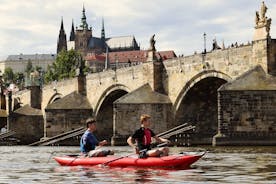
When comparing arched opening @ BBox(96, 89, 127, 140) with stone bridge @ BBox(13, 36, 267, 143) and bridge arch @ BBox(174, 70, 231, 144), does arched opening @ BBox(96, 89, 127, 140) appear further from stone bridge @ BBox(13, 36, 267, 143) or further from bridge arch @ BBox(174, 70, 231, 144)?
bridge arch @ BBox(174, 70, 231, 144)

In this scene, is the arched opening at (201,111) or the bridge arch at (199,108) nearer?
the bridge arch at (199,108)

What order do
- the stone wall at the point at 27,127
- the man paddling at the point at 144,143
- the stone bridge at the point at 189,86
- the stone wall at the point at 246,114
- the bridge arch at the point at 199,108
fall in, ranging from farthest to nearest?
the stone wall at the point at 27,127, the bridge arch at the point at 199,108, the stone bridge at the point at 189,86, the stone wall at the point at 246,114, the man paddling at the point at 144,143

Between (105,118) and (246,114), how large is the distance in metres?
30.4

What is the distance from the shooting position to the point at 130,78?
57.1m

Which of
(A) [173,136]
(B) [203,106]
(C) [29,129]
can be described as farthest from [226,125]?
(C) [29,129]

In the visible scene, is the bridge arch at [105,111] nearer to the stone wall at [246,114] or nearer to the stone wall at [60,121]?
the stone wall at [60,121]

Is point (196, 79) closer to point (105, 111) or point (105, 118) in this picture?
point (105, 111)

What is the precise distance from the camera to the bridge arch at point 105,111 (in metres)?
63.4

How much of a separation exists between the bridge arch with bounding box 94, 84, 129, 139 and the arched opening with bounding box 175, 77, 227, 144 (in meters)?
13.1

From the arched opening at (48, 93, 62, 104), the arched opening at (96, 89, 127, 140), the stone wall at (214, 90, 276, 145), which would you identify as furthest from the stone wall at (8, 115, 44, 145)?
the stone wall at (214, 90, 276, 145)

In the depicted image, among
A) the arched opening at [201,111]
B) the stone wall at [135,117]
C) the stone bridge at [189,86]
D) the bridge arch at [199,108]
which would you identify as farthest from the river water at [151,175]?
the stone wall at [135,117]

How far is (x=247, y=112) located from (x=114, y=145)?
14957mm

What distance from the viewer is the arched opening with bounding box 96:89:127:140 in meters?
65.1

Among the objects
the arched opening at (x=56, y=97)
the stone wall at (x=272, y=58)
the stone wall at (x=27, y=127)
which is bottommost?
the stone wall at (x=27, y=127)
